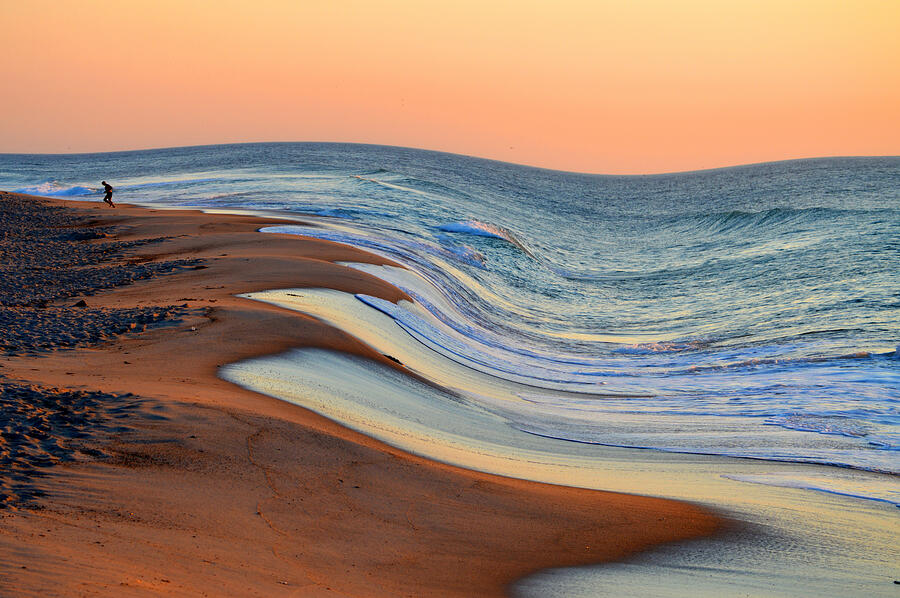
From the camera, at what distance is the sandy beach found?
537cm

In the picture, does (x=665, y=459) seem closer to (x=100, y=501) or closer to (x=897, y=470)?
(x=897, y=470)

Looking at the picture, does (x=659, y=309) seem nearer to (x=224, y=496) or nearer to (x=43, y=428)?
(x=224, y=496)

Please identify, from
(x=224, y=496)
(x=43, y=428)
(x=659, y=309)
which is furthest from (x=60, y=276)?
(x=659, y=309)

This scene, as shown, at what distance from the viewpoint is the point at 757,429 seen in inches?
474

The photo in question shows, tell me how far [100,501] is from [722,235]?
43.3m

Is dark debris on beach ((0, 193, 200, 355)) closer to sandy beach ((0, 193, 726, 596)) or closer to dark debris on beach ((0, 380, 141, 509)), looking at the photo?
sandy beach ((0, 193, 726, 596))

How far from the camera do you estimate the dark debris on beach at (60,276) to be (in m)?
11.1

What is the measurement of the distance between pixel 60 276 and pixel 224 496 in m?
12.6

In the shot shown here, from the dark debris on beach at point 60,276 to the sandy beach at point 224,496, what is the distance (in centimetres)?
8

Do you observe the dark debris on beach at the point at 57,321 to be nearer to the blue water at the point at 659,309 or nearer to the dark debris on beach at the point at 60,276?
the dark debris on beach at the point at 60,276

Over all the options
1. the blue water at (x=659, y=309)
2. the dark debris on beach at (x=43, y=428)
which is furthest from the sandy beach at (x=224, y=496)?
the blue water at (x=659, y=309)

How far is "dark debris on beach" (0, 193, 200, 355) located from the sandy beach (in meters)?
0.08

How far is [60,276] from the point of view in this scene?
17109 mm

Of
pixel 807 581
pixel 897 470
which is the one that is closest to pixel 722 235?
pixel 897 470
